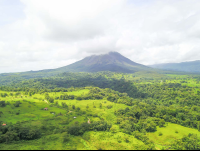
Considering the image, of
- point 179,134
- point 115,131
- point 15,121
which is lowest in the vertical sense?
point 179,134

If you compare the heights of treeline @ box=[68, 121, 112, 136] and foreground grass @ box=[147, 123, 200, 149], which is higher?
treeline @ box=[68, 121, 112, 136]

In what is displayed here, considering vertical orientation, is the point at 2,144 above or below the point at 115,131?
above

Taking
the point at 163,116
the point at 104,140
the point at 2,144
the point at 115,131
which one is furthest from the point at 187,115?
the point at 2,144

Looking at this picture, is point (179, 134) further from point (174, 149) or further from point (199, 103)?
point (199, 103)

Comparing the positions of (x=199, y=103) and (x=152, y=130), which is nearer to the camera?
(x=152, y=130)

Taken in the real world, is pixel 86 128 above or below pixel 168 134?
above

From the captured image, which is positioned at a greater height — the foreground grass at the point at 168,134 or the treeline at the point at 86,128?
the treeline at the point at 86,128

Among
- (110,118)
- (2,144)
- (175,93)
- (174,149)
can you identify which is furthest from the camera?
(175,93)

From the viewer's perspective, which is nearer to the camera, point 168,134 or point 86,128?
point 86,128

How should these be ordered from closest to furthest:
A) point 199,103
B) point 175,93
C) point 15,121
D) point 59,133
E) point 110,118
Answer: point 59,133, point 15,121, point 110,118, point 199,103, point 175,93

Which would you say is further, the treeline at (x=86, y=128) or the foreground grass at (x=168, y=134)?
the foreground grass at (x=168, y=134)

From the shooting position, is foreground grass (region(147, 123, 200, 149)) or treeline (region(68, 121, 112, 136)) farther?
foreground grass (region(147, 123, 200, 149))
